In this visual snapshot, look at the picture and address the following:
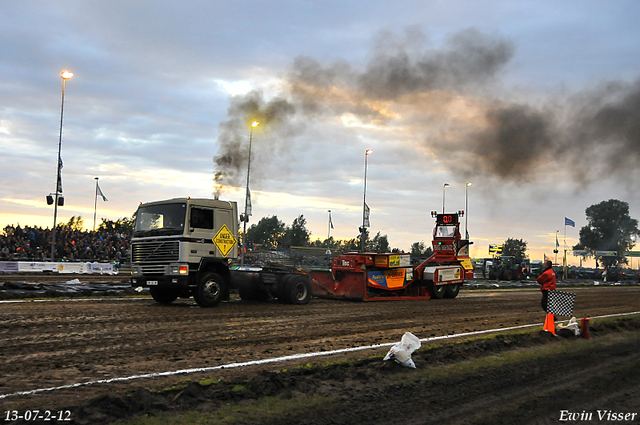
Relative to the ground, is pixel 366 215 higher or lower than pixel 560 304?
higher

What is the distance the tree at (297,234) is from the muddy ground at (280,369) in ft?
236

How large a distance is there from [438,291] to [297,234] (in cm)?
6912

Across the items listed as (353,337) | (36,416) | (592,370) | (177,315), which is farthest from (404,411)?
(177,315)

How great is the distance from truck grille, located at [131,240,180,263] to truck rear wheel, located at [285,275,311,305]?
3949mm

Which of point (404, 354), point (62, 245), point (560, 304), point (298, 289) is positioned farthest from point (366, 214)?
point (404, 354)

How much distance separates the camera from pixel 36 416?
4.86 m

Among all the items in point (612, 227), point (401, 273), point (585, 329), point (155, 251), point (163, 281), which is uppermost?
point (612, 227)

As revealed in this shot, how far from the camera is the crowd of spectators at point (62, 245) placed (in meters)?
35.8

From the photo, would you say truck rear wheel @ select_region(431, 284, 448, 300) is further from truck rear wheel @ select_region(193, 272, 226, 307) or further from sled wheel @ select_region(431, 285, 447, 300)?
truck rear wheel @ select_region(193, 272, 226, 307)

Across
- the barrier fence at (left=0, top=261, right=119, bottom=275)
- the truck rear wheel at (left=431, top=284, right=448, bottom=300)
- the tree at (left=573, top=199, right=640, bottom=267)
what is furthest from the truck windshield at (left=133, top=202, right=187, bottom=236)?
the tree at (left=573, top=199, right=640, bottom=267)

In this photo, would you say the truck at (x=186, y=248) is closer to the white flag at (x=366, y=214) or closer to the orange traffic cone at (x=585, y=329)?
the orange traffic cone at (x=585, y=329)

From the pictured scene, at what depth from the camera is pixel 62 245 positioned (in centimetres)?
3925

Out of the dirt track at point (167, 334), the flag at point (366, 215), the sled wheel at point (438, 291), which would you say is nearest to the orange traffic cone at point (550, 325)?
the dirt track at point (167, 334)

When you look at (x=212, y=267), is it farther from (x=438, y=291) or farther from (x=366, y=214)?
(x=366, y=214)
